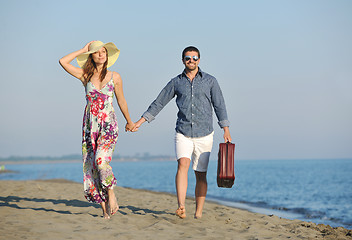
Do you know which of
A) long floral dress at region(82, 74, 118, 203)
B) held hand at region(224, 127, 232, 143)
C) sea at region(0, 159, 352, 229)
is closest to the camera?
long floral dress at region(82, 74, 118, 203)

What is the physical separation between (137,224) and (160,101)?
174 cm

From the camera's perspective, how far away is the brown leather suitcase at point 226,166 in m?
5.56

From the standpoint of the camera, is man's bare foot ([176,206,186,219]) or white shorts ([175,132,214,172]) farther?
white shorts ([175,132,214,172])

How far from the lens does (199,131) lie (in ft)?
18.8

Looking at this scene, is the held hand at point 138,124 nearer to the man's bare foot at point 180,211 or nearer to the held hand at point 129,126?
the held hand at point 129,126

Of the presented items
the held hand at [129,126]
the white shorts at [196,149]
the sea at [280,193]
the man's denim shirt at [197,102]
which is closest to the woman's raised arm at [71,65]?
the held hand at [129,126]

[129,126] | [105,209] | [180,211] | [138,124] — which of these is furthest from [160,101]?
[105,209]

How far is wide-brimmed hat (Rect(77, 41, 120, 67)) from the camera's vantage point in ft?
17.8

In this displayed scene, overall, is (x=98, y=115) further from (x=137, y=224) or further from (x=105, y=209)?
(x=137, y=224)

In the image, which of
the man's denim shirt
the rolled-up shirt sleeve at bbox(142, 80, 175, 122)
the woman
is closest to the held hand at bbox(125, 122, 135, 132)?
the rolled-up shirt sleeve at bbox(142, 80, 175, 122)

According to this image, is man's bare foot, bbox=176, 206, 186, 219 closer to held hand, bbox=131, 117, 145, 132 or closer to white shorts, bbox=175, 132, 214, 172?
white shorts, bbox=175, 132, 214, 172

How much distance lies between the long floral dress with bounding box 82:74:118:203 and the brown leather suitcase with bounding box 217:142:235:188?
4.53 ft

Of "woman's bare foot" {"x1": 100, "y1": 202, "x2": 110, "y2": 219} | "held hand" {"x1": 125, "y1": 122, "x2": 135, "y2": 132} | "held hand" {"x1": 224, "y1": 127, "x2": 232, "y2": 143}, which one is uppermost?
"held hand" {"x1": 125, "y1": 122, "x2": 135, "y2": 132}

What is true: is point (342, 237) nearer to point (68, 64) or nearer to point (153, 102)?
point (153, 102)
